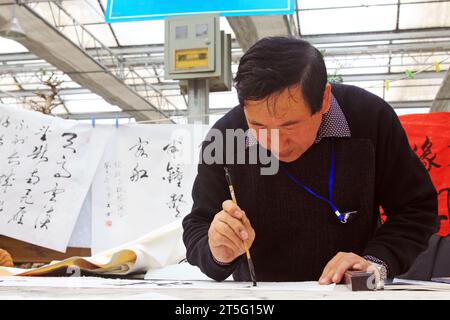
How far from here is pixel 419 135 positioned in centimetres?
211

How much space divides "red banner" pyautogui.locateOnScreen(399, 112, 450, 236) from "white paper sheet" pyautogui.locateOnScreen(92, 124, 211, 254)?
99cm

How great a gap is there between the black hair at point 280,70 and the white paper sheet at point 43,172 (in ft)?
5.61

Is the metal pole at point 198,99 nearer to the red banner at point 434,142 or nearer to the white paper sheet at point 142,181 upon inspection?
the white paper sheet at point 142,181

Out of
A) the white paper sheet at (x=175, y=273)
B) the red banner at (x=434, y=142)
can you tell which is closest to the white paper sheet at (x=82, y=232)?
the white paper sheet at (x=175, y=273)

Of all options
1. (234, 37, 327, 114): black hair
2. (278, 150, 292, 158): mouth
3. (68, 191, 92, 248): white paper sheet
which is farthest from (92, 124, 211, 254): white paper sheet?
(234, 37, 327, 114): black hair

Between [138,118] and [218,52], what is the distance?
7.86 m

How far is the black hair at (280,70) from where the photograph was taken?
0.95 meters

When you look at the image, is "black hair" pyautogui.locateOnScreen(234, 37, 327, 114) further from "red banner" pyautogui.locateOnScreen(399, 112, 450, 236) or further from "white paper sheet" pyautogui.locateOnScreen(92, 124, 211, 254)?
"white paper sheet" pyautogui.locateOnScreen(92, 124, 211, 254)

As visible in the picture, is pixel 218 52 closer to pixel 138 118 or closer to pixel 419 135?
pixel 419 135

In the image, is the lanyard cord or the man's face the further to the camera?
the lanyard cord

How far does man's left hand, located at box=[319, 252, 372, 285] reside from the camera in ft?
2.89

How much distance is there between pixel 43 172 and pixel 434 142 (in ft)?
6.10

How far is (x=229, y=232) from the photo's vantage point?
0.94 metres
